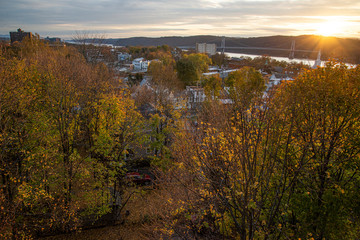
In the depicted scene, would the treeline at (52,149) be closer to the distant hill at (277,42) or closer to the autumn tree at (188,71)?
the autumn tree at (188,71)

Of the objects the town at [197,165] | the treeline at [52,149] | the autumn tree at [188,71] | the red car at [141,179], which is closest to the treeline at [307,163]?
the town at [197,165]

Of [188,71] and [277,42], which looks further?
[277,42]

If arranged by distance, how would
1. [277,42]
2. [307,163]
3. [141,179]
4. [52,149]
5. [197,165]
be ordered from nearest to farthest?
[307,163], [197,165], [52,149], [141,179], [277,42]

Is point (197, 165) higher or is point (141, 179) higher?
point (197, 165)

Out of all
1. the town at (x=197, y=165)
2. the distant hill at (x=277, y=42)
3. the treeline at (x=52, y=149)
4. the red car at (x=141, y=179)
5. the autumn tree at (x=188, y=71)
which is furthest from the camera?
the distant hill at (x=277, y=42)

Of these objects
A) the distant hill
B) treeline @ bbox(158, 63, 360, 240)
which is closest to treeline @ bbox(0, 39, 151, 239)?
treeline @ bbox(158, 63, 360, 240)

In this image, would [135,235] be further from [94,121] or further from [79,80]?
[79,80]

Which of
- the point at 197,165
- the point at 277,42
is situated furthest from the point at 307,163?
the point at 277,42

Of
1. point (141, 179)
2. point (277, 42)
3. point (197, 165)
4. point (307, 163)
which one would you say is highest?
point (277, 42)

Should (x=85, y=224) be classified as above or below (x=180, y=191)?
below

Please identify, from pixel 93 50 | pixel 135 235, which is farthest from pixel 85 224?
pixel 93 50

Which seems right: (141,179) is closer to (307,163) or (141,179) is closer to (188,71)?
(307,163)
